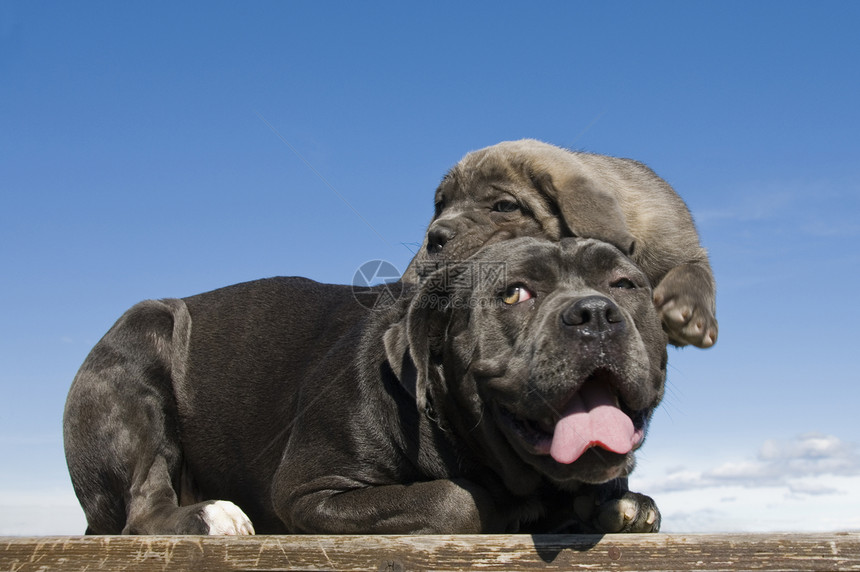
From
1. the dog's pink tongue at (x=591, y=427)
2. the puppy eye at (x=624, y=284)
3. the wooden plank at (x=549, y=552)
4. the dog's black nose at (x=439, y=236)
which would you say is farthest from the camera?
the dog's black nose at (x=439, y=236)

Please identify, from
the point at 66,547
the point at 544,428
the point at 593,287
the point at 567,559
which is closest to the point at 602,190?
the point at 593,287

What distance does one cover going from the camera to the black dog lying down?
11.1 feet

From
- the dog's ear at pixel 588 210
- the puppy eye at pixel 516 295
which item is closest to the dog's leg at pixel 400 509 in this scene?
the puppy eye at pixel 516 295

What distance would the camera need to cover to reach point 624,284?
392cm

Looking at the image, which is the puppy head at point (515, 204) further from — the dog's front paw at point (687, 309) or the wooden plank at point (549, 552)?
the wooden plank at point (549, 552)

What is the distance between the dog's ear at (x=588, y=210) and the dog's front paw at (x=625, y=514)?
1.60 meters

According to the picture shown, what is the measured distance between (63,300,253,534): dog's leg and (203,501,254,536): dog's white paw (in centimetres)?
34

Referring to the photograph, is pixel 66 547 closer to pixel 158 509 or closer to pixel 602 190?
pixel 158 509

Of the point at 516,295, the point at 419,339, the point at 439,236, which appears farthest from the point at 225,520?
the point at 439,236

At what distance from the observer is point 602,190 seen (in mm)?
5309

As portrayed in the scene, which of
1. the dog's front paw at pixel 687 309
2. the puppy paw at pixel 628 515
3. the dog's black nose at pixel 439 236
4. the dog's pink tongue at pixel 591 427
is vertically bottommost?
the puppy paw at pixel 628 515

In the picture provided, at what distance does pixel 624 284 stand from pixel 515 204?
174cm

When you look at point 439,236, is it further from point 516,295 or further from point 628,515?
point 628,515

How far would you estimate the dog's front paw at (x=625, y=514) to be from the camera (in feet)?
11.3
